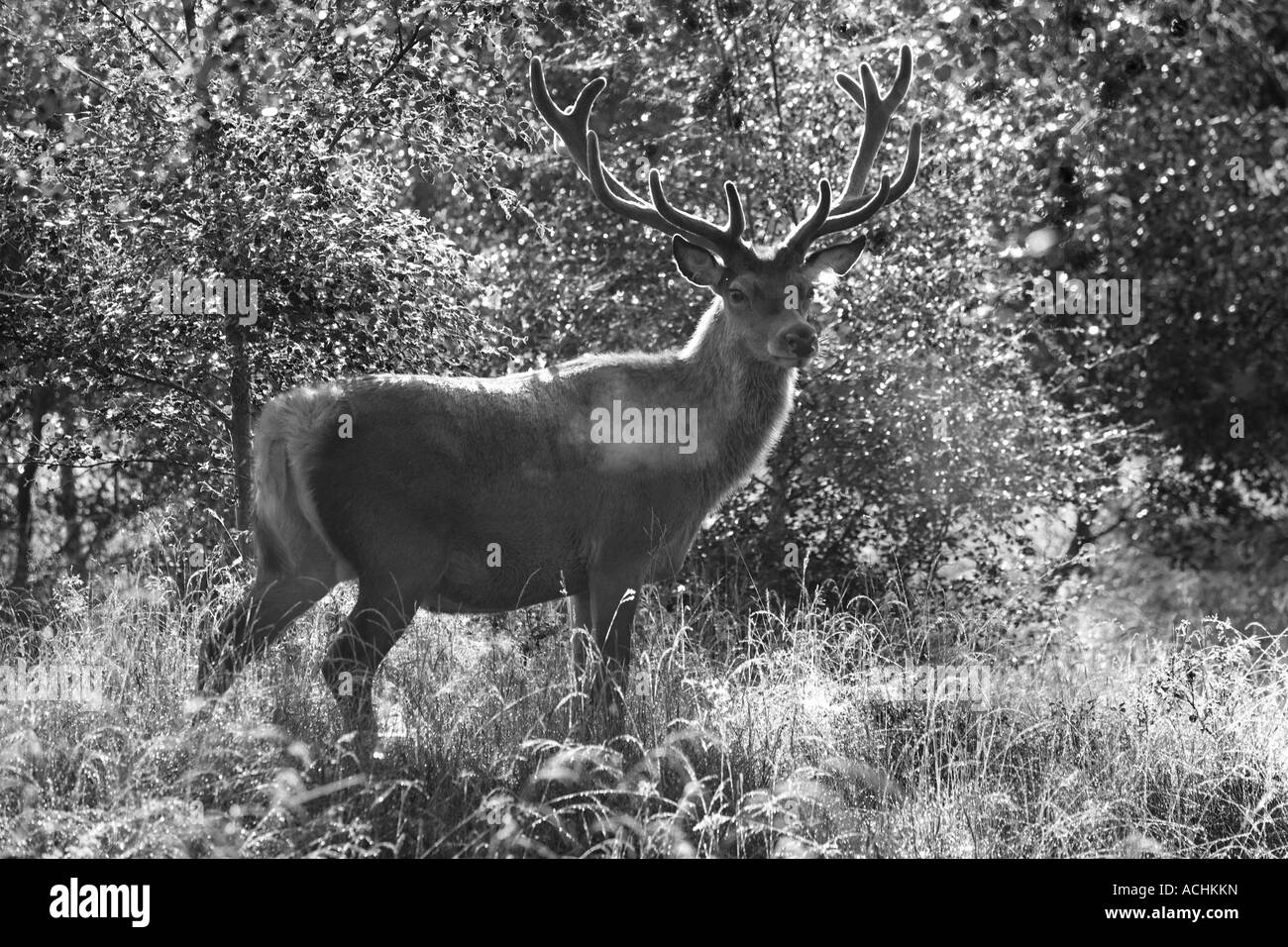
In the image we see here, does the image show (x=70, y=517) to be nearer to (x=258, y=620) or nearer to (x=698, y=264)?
(x=258, y=620)

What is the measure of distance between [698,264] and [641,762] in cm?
267

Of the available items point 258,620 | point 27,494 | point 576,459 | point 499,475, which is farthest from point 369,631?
point 27,494

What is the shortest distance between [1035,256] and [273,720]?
25.0 ft

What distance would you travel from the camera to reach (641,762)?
5473 millimetres

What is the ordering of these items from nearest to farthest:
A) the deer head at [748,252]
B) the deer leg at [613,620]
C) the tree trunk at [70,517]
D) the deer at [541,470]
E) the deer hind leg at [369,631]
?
the deer hind leg at [369,631], the deer at [541,470], the deer leg at [613,620], the deer head at [748,252], the tree trunk at [70,517]

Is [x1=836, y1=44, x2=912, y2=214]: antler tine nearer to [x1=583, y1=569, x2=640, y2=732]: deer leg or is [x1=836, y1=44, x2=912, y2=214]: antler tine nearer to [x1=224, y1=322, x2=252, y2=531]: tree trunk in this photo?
[x1=583, y1=569, x2=640, y2=732]: deer leg

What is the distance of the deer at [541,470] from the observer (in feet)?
19.9

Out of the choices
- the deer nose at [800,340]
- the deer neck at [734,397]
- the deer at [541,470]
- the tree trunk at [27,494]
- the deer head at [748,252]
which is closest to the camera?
the deer at [541,470]

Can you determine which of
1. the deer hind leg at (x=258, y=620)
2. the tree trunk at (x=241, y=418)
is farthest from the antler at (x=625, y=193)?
the deer hind leg at (x=258, y=620)

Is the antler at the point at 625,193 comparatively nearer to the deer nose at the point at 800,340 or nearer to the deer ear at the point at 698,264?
the deer ear at the point at 698,264

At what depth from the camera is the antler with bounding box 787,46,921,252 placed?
23.9 ft

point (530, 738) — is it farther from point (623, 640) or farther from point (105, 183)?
point (105, 183)

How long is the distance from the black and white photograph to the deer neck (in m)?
0.03

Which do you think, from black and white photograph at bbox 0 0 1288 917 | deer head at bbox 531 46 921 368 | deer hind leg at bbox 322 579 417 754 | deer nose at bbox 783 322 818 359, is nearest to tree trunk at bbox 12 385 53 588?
black and white photograph at bbox 0 0 1288 917
